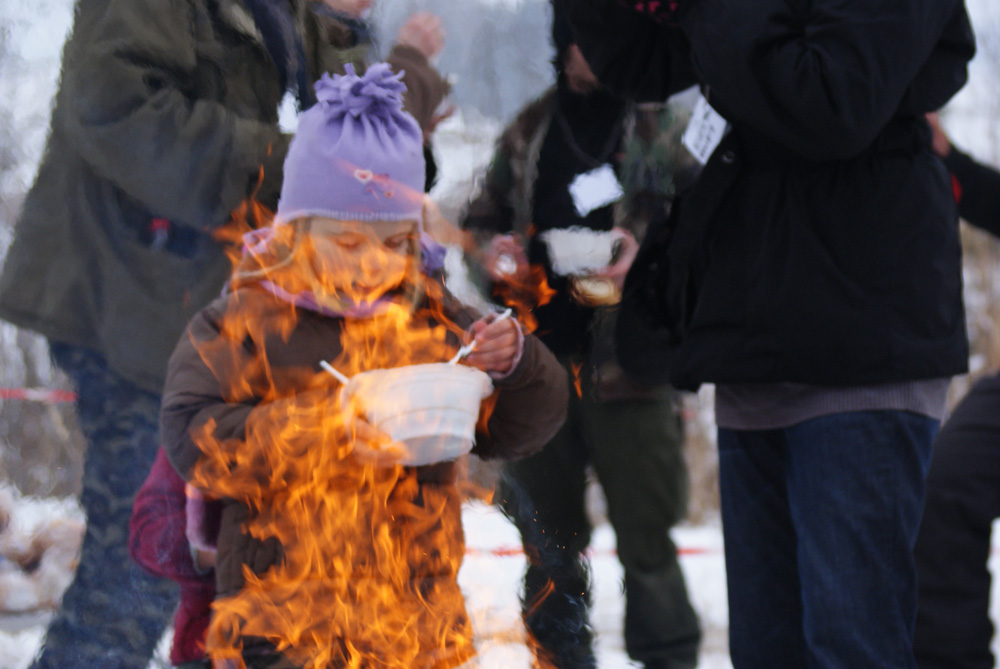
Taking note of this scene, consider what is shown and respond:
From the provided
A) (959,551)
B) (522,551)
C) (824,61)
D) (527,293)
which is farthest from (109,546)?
(959,551)

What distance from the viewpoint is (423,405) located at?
0.91 meters

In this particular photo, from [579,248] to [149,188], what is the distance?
599 mm

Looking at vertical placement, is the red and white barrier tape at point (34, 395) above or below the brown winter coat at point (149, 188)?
below

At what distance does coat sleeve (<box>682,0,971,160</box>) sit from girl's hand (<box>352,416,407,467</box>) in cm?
57

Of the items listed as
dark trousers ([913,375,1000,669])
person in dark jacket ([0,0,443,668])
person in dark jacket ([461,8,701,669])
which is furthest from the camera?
dark trousers ([913,375,1000,669])

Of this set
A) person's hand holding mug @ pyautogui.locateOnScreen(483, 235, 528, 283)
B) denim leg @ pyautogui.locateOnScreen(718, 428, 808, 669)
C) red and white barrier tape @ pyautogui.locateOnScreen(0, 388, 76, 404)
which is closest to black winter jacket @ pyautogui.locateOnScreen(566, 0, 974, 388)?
denim leg @ pyautogui.locateOnScreen(718, 428, 808, 669)

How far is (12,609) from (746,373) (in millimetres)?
1046

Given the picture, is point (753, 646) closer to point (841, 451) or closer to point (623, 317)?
point (841, 451)

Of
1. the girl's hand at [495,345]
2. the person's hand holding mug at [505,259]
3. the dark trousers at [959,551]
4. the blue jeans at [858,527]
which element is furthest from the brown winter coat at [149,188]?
the dark trousers at [959,551]

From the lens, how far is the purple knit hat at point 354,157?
1068 mm

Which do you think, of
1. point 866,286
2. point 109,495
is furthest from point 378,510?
point 866,286

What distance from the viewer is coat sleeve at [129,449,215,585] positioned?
1159 mm

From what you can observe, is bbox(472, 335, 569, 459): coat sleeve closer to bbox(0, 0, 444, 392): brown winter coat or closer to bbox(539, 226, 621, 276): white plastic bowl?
bbox(539, 226, 621, 276): white plastic bowl

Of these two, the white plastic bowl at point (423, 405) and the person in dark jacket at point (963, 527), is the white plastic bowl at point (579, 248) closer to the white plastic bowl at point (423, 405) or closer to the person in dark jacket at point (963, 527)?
the white plastic bowl at point (423, 405)
